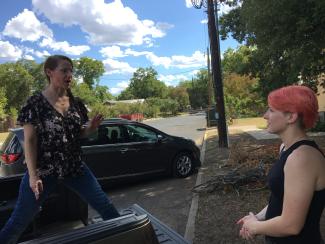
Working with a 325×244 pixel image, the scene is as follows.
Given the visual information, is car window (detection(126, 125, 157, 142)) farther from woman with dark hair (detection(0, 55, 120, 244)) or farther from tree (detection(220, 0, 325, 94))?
woman with dark hair (detection(0, 55, 120, 244))

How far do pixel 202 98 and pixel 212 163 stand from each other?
364 feet

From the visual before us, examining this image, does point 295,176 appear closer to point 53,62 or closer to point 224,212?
point 53,62

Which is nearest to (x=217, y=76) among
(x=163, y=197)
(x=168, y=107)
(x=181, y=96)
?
(x=163, y=197)

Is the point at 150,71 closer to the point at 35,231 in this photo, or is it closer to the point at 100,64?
the point at 100,64

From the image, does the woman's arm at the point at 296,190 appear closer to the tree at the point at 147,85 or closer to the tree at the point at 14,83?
the tree at the point at 14,83

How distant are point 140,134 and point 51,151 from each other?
239 inches

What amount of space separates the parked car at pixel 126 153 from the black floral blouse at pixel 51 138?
4472mm

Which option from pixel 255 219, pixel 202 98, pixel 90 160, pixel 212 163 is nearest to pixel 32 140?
pixel 255 219

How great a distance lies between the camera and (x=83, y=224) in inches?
163

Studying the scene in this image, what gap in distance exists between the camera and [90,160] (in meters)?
8.52

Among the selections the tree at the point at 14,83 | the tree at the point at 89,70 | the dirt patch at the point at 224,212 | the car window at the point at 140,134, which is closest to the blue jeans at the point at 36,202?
the dirt patch at the point at 224,212

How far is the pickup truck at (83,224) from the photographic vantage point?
219cm

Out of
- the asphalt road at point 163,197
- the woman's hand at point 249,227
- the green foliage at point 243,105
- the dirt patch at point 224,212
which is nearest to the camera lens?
the woman's hand at point 249,227

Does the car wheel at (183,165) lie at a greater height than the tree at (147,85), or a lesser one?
lesser
